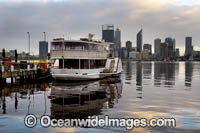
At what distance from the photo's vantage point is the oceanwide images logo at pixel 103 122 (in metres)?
13.1

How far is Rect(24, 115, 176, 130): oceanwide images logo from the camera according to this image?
13.1 meters

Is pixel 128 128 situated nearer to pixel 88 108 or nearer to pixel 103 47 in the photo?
pixel 88 108

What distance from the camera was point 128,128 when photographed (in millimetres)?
12539

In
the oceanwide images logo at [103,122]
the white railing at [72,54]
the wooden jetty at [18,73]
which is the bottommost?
the oceanwide images logo at [103,122]

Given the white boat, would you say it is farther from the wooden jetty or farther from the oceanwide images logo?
the oceanwide images logo

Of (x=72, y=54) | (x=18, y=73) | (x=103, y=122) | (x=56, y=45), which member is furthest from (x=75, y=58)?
(x=103, y=122)

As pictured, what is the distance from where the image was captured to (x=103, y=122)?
13586 mm

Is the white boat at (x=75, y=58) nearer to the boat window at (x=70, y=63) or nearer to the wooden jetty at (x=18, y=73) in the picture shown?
the boat window at (x=70, y=63)

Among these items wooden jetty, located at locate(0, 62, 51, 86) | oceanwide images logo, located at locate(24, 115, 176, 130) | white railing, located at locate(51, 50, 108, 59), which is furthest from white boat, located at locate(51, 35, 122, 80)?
oceanwide images logo, located at locate(24, 115, 176, 130)

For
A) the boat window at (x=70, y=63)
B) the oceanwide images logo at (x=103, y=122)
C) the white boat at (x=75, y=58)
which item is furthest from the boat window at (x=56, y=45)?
the oceanwide images logo at (x=103, y=122)

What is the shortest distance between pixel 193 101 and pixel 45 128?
14.0m

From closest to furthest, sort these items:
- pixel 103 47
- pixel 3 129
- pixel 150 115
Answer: pixel 3 129
pixel 150 115
pixel 103 47

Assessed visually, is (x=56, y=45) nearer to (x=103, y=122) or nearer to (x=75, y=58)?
(x=75, y=58)

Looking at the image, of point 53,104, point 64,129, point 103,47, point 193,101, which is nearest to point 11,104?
point 53,104
